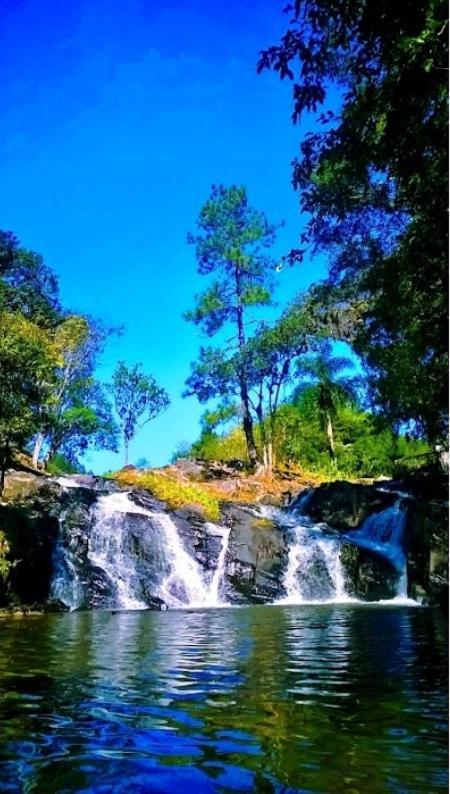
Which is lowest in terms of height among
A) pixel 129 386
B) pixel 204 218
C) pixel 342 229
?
pixel 342 229

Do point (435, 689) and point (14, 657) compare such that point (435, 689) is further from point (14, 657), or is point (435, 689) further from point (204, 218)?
point (204, 218)

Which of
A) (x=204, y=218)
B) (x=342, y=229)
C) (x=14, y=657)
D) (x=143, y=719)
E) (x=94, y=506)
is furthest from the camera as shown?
(x=204, y=218)

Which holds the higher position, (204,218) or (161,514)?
(204,218)

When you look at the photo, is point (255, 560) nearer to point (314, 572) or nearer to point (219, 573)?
point (219, 573)

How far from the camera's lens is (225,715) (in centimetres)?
469

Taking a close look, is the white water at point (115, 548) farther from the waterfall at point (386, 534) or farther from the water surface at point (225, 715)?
the water surface at point (225, 715)

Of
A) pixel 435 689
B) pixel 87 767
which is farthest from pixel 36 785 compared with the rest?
pixel 435 689

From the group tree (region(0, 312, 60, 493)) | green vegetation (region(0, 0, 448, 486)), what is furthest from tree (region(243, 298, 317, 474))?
tree (region(0, 312, 60, 493))

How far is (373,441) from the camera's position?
133ft

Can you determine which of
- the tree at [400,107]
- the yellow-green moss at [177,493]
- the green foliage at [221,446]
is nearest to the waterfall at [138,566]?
the yellow-green moss at [177,493]

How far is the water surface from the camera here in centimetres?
338

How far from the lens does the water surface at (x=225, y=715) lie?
11.1ft

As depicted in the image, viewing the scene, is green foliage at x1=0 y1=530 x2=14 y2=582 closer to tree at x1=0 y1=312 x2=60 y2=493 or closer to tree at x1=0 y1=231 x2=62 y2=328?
tree at x1=0 y1=312 x2=60 y2=493

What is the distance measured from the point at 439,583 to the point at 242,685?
38.8ft
